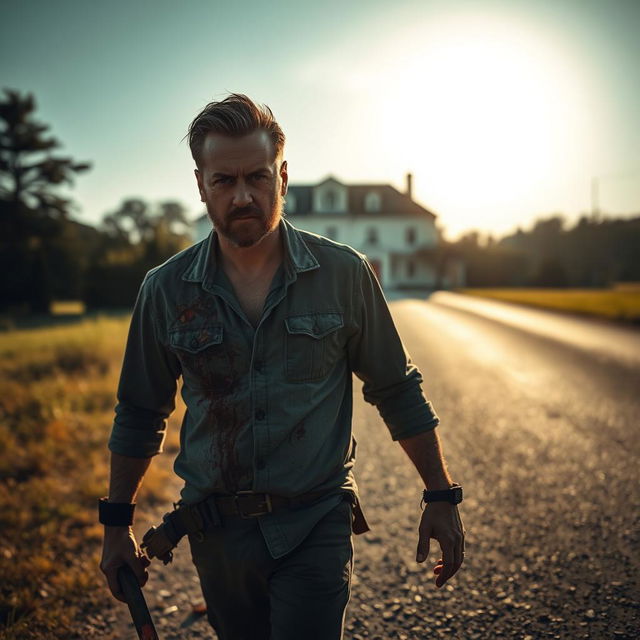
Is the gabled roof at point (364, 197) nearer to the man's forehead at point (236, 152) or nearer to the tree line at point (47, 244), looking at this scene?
the tree line at point (47, 244)

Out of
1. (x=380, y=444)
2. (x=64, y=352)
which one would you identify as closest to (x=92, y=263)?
(x=64, y=352)

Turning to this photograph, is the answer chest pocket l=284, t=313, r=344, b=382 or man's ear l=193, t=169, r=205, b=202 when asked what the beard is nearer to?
man's ear l=193, t=169, r=205, b=202

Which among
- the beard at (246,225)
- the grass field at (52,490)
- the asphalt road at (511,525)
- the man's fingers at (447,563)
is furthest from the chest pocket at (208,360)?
the grass field at (52,490)

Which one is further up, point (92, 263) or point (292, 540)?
point (92, 263)

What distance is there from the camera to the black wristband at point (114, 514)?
2088 mm

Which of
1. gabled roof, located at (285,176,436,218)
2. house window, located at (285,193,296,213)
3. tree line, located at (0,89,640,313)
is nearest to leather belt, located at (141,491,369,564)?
tree line, located at (0,89,640,313)

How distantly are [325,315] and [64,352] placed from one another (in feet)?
33.0

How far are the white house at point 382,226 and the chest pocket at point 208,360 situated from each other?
44286mm

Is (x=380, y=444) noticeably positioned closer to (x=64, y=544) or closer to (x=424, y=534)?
(x=64, y=544)

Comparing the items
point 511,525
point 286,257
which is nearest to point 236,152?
point 286,257

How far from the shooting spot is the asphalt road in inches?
111

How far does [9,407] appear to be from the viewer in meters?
7.18

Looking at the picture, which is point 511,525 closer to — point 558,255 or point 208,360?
point 208,360

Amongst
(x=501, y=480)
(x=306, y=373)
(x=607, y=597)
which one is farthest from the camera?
(x=501, y=480)
